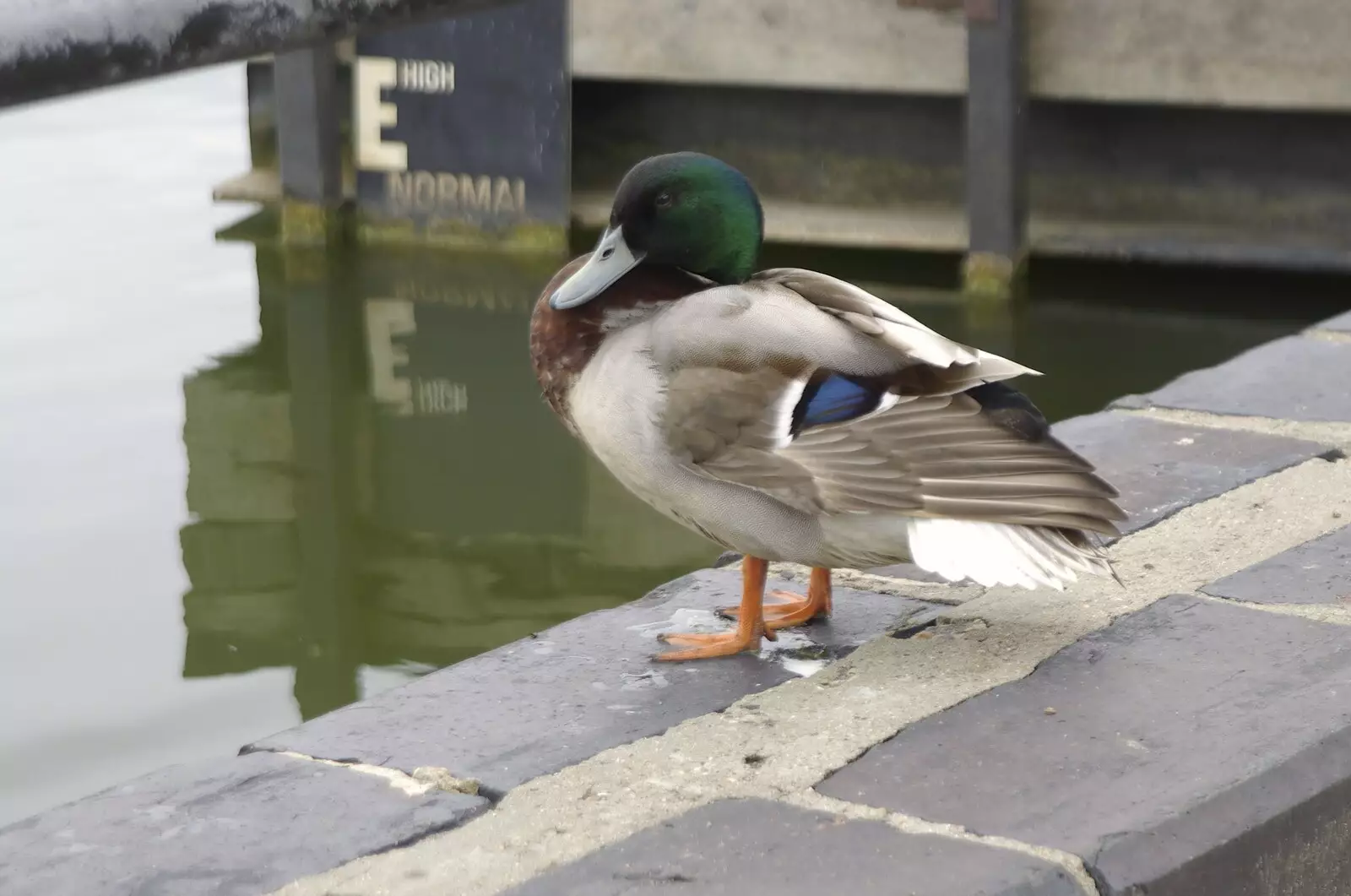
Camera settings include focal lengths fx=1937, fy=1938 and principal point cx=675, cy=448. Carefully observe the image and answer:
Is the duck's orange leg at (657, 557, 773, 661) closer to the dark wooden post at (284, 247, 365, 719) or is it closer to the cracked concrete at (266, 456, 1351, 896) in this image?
the cracked concrete at (266, 456, 1351, 896)

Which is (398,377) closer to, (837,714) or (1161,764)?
(837,714)

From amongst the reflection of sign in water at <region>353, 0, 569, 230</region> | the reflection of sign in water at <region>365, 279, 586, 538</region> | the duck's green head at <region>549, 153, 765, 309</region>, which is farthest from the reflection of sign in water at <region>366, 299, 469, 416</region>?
the duck's green head at <region>549, 153, 765, 309</region>

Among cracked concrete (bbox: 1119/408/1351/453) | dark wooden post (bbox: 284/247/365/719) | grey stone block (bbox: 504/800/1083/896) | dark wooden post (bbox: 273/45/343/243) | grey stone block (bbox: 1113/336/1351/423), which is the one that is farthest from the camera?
dark wooden post (bbox: 273/45/343/243)

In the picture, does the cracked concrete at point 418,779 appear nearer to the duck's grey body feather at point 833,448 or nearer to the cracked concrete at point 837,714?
the cracked concrete at point 837,714

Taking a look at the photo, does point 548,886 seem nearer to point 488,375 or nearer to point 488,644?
point 488,644

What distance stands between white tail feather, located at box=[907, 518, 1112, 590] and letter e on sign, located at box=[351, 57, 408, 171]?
587 cm

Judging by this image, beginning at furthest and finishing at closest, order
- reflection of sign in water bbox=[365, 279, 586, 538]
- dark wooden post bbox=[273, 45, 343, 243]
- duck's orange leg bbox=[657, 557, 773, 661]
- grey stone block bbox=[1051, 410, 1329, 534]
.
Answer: dark wooden post bbox=[273, 45, 343, 243] → reflection of sign in water bbox=[365, 279, 586, 538] → grey stone block bbox=[1051, 410, 1329, 534] → duck's orange leg bbox=[657, 557, 773, 661]

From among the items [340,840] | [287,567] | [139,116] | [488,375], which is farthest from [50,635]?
[139,116]

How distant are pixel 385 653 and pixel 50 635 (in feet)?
2.42

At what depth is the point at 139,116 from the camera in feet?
29.4

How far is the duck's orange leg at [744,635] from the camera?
1938 mm

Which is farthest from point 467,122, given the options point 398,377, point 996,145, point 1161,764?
point 1161,764

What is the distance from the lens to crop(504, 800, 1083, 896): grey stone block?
140 centimetres

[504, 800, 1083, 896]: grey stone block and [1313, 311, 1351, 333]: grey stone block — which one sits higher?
[1313, 311, 1351, 333]: grey stone block
